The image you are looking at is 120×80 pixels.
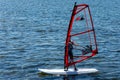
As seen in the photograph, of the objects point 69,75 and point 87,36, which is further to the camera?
point 87,36

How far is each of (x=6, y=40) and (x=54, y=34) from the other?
8272mm

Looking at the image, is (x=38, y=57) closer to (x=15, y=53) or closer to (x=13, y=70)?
(x=15, y=53)

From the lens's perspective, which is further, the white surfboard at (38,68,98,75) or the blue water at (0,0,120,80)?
the blue water at (0,0,120,80)

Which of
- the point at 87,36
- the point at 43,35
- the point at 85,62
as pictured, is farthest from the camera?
the point at 43,35

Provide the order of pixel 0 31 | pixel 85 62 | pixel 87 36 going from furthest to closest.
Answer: pixel 0 31 < pixel 85 62 < pixel 87 36

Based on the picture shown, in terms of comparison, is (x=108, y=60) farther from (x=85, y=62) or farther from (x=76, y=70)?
(x=76, y=70)

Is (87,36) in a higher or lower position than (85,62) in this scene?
higher

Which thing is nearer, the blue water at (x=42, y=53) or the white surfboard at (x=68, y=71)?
the white surfboard at (x=68, y=71)

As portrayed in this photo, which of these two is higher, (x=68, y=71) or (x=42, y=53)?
(x=42, y=53)

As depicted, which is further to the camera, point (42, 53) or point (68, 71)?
point (42, 53)

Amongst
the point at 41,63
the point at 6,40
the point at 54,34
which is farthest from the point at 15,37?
the point at 41,63

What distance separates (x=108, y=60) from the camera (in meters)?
36.4

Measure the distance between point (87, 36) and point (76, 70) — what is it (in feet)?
11.8

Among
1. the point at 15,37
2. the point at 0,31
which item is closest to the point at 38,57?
the point at 15,37
